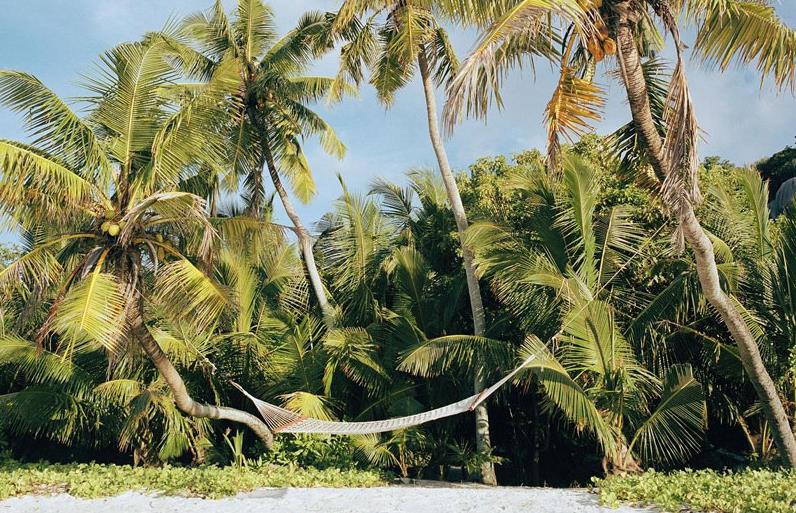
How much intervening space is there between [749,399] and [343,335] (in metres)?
5.47

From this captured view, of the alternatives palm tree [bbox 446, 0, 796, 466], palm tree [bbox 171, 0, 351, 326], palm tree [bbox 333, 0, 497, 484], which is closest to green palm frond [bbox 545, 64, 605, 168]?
palm tree [bbox 446, 0, 796, 466]

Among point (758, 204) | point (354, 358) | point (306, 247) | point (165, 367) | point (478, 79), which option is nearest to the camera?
point (478, 79)

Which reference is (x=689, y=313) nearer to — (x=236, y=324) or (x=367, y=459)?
(x=367, y=459)

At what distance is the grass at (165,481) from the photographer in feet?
27.2

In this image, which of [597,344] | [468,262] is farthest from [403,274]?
[597,344]

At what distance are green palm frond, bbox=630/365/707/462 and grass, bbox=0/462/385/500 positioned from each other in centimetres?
323

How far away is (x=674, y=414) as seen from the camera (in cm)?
904

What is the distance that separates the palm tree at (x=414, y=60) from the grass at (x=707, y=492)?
3.05 meters

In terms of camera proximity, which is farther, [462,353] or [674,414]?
[462,353]

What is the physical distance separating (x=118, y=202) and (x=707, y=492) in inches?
259

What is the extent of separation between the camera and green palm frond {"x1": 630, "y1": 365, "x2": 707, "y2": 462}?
891 cm

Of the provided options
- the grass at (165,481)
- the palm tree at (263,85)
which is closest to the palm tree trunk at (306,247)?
the palm tree at (263,85)

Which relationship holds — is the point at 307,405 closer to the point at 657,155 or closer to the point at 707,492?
the point at 707,492

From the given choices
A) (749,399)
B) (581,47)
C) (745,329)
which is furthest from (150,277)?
(749,399)
